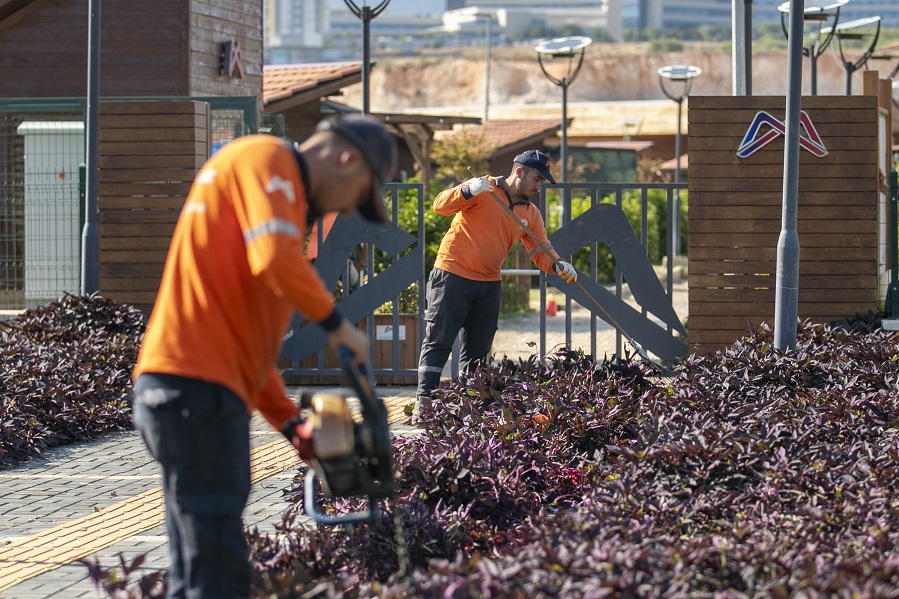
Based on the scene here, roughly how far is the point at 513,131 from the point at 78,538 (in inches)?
1262

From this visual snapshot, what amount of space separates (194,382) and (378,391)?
7266 millimetres

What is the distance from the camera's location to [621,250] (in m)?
10.4

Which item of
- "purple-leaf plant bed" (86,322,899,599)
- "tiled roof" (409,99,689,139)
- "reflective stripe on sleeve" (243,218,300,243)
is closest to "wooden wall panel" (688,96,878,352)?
"purple-leaf plant bed" (86,322,899,599)

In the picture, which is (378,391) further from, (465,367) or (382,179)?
(382,179)

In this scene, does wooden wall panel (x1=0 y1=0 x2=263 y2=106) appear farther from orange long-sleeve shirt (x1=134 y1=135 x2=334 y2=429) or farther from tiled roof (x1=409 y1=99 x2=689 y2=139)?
tiled roof (x1=409 y1=99 x2=689 y2=139)

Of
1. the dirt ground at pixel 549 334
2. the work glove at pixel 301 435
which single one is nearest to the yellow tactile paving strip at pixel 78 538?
the work glove at pixel 301 435

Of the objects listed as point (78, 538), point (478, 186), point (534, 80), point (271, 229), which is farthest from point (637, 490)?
point (534, 80)

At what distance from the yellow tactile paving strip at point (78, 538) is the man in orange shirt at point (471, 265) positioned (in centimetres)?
166

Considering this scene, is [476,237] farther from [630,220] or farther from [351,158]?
[630,220]

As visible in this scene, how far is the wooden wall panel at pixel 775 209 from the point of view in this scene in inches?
398

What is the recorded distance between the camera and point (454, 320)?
8352 mm

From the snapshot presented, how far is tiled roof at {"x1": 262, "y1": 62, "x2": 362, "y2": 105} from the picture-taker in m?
20.9

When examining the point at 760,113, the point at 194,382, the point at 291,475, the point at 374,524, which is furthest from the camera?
the point at 760,113

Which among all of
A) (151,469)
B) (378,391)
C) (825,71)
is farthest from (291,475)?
(825,71)
